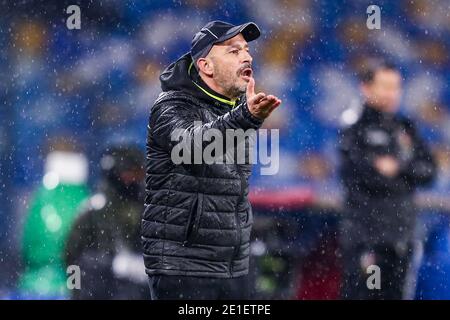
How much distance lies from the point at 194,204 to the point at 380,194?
6.27ft

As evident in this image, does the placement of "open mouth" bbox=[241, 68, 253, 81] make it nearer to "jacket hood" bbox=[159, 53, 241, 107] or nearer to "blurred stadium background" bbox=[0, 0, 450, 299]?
"jacket hood" bbox=[159, 53, 241, 107]

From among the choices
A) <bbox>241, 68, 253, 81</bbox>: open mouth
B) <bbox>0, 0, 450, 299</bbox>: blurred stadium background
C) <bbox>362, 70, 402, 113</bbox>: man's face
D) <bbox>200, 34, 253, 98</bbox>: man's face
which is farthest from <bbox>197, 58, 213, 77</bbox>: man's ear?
<bbox>0, 0, 450, 299</bbox>: blurred stadium background

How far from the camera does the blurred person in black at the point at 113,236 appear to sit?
18.3ft

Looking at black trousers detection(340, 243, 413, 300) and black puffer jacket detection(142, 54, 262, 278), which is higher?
black puffer jacket detection(142, 54, 262, 278)

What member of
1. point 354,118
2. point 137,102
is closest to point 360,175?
point 354,118

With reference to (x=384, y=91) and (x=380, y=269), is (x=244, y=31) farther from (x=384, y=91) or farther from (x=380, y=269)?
(x=380, y=269)

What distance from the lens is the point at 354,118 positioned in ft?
18.0

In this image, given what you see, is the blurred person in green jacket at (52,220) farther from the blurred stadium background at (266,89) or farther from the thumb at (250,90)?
the thumb at (250,90)

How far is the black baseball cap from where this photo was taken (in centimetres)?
379

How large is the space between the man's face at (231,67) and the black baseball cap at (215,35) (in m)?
0.02

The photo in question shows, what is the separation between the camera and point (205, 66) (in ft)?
12.4

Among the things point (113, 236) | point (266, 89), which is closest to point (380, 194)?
point (266, 89)

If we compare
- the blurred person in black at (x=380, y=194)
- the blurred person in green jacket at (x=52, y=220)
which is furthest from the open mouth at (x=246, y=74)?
the blurred person in green jacket at (x=52, y=220)

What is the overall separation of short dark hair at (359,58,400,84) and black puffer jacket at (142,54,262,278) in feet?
7.39
